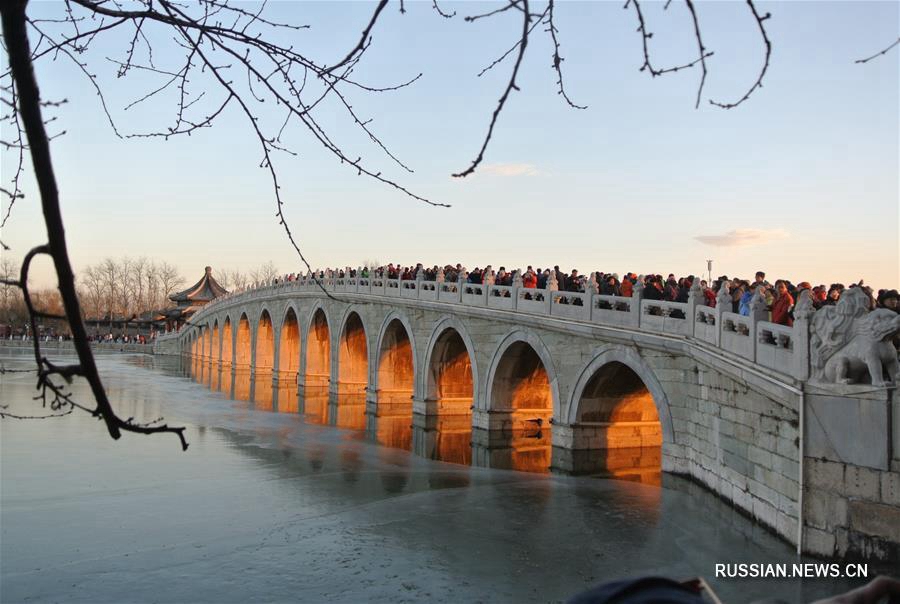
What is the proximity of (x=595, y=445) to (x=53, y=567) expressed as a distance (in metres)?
11.5

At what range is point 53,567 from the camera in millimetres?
8422

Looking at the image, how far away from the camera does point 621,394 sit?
16.9 metres

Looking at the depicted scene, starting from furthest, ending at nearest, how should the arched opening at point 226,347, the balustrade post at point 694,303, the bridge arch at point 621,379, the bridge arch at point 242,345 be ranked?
the arched opening at point 226,347 → the bridge arch at point 242,345 → the bridge arch at point 621,379 → the balustrade post at point 694,303

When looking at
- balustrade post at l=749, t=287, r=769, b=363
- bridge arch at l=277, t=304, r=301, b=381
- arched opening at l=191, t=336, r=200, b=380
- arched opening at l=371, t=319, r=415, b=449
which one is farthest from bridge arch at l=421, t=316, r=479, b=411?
arched opening at l=191, t=336, r=200, b=380

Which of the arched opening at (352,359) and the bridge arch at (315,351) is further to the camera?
the bridge arch at (315,351)

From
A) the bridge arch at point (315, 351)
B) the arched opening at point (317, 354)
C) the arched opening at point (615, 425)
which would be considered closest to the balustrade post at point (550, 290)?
the arched opening at point (615, 425)

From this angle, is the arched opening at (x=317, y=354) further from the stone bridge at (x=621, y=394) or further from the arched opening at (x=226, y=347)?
the arched opening at (x=226, y=347)

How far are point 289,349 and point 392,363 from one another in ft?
43.8

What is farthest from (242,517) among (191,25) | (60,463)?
(191,25)

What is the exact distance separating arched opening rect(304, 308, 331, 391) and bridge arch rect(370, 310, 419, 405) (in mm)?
7489

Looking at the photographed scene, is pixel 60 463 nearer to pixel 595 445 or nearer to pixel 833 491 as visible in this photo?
pixel 595 445

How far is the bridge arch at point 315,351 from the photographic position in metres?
33.9

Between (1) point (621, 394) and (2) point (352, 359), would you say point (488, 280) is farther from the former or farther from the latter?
(2) point (352, 359)

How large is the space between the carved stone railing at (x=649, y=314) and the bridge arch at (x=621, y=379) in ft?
2.08
